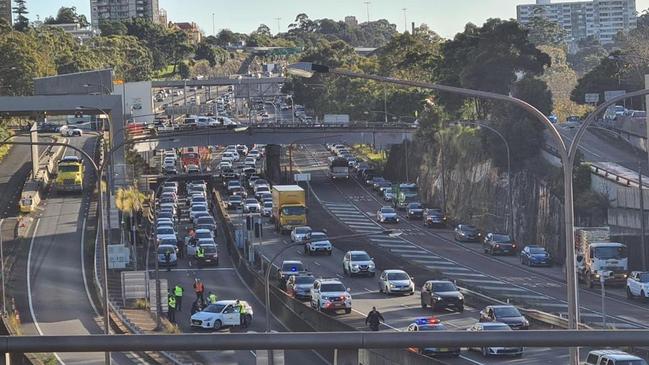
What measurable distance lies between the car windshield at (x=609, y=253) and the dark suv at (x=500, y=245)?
14222 mm

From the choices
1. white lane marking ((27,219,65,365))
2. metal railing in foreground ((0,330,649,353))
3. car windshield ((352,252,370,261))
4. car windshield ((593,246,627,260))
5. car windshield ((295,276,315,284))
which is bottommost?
car windshield ((352,252,370,261))

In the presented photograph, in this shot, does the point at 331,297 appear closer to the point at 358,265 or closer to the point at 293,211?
the point at 358,265

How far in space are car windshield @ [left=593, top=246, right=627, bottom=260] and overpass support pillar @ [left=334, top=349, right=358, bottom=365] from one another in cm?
4517

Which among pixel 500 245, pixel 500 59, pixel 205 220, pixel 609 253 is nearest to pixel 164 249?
pixel 205 220

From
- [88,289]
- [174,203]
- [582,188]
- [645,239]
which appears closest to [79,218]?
[174,203]

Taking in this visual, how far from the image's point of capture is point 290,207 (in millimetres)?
75875

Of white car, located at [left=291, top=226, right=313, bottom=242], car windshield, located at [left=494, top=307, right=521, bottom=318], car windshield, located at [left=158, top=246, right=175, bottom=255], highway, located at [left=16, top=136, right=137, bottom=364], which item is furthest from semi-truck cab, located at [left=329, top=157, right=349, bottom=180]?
car windshield, located at [left=494, top=307, right=521, bottom=318]

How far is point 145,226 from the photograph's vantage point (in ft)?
249

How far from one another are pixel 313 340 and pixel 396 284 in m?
45.7

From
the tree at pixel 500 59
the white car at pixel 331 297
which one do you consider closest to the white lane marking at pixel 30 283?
the white car at pixel 331 297

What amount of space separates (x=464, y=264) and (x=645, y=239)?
35.0 ft

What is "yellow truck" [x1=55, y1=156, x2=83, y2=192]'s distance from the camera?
265 ft

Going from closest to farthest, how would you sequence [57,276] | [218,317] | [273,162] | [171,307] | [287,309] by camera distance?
[218,317] → [287,309] → [171,307] → [57,276] → [273,162]

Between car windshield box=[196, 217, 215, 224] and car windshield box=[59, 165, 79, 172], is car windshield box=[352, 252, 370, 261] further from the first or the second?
car windshield box=[59, 165, 79, 172]
